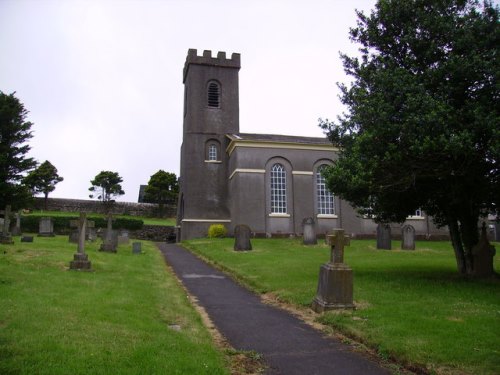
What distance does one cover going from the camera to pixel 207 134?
119 feet

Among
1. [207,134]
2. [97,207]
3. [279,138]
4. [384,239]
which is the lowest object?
[384,239]

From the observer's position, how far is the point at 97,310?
7.80 meters

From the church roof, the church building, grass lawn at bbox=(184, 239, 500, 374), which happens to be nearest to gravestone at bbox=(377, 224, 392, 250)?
grass lawn at bbox=(184, 239, 500, 374)

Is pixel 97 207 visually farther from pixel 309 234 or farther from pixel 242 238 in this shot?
pixel 242 238

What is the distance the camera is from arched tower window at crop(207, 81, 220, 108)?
3700 cm

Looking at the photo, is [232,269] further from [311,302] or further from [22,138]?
[22,138]

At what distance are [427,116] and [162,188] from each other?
47570 millimetres

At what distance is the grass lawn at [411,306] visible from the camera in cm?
600

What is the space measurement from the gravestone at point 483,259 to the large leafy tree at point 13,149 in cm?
3122


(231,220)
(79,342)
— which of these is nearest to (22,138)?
(231,220)

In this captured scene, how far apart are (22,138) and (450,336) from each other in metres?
36.4

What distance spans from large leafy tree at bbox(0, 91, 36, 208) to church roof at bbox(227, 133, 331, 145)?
1645 centimetres

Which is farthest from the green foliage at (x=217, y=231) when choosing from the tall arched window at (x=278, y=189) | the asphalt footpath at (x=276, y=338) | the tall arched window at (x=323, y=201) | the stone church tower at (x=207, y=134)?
the asphalt footpath at (x=276, y=338)

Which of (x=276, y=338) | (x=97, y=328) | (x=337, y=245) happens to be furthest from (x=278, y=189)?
(x=97, y=328)
